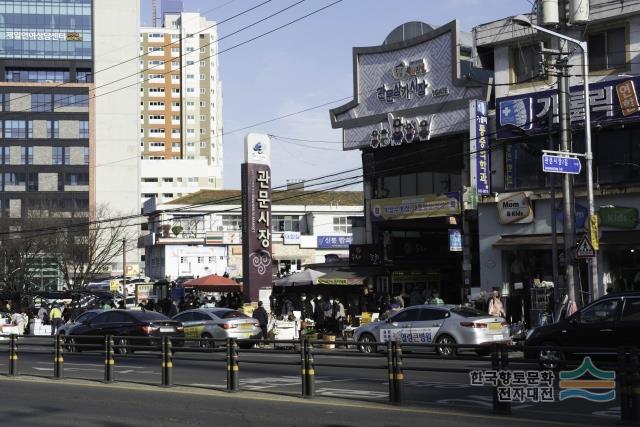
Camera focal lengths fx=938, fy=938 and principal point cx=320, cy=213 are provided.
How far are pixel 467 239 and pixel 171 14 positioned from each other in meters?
135

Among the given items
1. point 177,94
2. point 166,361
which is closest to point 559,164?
point 166,361

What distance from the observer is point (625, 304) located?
18734 mm

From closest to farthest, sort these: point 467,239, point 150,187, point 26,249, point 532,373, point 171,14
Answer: point 532,373
point 467,239
point 26,249
point 150,187
point 171,14

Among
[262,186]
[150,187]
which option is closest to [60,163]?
[150,187]

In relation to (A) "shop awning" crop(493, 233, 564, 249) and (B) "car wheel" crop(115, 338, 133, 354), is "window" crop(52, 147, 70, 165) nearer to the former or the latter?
(A) "shop awning" crop(493, 233, 564, 249)

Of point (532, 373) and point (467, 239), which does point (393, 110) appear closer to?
point (467, 239)

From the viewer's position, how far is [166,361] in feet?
56.6

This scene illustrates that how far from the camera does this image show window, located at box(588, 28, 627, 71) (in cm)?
3134

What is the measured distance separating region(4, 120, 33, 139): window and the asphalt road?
88676 millimetres

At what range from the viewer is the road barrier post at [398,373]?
543 inches

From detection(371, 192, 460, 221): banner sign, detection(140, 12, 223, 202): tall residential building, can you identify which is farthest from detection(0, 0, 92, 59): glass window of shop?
detection(371, 192, 460, 221): banner sign

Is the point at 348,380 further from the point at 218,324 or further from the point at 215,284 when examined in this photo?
the point at 215,284

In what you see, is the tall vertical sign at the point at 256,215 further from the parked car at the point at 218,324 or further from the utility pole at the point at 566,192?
the utility pole at the point at 566,192

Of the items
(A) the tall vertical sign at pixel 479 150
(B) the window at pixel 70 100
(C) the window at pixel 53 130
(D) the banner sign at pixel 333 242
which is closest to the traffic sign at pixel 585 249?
(A) the tall vertical sign at pixel 479 150
